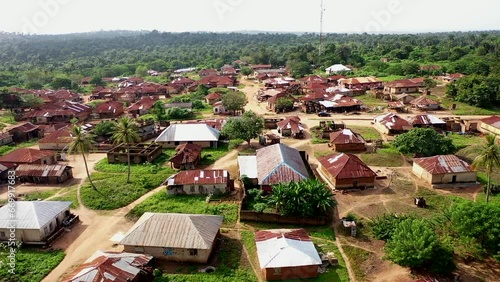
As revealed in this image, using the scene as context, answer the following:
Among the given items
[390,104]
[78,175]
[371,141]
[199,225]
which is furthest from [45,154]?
[390,104]

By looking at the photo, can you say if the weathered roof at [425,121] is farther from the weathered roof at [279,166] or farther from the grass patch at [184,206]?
the grass patch at [184,206]

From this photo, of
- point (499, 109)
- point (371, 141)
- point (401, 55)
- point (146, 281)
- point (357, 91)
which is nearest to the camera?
point (146, 281)

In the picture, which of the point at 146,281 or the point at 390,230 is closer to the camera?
the point at 146,281

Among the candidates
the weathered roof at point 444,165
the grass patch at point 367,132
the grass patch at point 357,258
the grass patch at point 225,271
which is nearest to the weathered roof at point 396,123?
the grass patch at point 367,132

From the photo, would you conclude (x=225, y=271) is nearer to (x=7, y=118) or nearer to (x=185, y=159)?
(x=185, y=159)

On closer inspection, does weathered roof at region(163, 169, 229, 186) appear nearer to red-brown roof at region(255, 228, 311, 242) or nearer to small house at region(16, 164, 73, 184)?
red-brown roof at region(255, 228, 311, 242)

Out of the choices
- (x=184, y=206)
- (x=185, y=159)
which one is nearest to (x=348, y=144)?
(x=185, y=159)

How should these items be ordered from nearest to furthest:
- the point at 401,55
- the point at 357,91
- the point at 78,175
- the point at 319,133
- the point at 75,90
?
1. the point at 78,175
2. the point at 319,133
3. the point at 357,91
4. the point at 75,90
5. the point at 401,55

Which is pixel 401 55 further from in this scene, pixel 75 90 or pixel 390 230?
pixel 390 230
